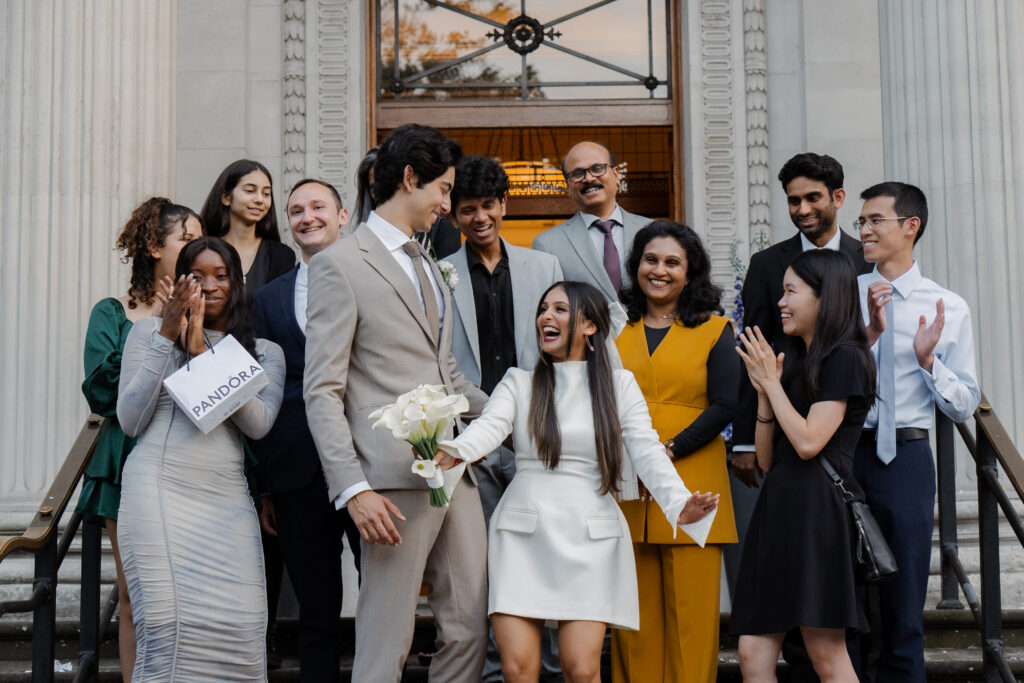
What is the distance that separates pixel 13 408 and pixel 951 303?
522 centimetres

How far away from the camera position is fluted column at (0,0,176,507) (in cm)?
677

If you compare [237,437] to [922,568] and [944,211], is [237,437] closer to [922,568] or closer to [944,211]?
[922,568]

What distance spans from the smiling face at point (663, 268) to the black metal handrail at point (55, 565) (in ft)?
8.44

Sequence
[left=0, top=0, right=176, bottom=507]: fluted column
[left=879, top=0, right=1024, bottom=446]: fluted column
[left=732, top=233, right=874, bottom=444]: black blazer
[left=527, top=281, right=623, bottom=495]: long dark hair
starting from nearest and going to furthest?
[left=527, top=281, right=623, bottom=495]: long dark hair → [left=732, top=233, right=874, bottom=444]: black blazer → [left=0, top=0, right=176, bottom=507]: fluted column → [left=879, top=0, right=1024, bottom=446]: fluted column

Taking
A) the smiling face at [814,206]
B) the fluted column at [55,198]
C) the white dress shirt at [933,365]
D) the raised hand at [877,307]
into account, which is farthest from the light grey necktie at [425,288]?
the fluted column at [55,198]

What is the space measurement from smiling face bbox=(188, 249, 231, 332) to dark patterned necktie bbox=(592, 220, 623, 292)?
191 centimetres

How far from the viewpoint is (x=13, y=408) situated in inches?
267

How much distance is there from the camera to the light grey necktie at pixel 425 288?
4301 millimetres

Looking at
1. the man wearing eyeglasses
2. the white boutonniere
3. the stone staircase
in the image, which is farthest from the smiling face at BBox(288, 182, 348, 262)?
the man wearing eyeglasses

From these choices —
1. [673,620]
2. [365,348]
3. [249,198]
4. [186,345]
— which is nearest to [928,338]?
[673,620]

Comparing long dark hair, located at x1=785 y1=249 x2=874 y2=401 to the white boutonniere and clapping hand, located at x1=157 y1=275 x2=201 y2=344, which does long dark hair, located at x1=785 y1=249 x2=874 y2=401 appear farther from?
clapping hand, located at x1=157 y1=275 x2=201 y2=344

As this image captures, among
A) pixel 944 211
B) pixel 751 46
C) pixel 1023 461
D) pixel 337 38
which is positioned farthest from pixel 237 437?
pixel 751 46

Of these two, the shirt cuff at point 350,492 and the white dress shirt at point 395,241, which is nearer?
the shirt cuff at point 350,492

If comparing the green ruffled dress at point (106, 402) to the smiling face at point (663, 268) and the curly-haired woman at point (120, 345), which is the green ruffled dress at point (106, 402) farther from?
the smiling face at point (663, 268)
